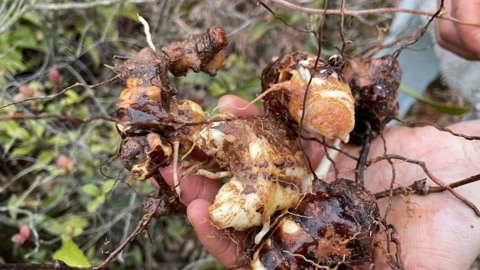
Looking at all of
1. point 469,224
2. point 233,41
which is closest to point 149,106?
point 469,224

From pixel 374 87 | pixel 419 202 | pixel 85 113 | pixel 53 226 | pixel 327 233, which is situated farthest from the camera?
pixel 85 113

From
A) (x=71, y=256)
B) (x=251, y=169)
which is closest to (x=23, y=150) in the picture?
(x=71, y=256)

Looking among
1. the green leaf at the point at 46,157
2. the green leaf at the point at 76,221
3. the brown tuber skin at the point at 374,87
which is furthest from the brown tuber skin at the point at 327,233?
the green leaf at the point at 46,157

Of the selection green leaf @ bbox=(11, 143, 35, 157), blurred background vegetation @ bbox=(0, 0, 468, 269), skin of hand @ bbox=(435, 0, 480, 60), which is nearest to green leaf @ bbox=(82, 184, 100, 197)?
blurred background vegetation @ bbox=(0, 0, 468, 269)

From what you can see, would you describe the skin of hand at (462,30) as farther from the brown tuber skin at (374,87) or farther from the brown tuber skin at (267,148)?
the brown tuber skin at (267,148)

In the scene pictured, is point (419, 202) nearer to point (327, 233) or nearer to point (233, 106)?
point (327, 233)
